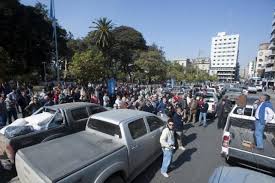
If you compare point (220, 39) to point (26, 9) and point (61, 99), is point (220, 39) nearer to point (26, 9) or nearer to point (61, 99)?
point (26, 9)

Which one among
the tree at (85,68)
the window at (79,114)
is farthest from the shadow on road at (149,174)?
the tree at (85,68)

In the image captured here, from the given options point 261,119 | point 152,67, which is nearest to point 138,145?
point 261,119

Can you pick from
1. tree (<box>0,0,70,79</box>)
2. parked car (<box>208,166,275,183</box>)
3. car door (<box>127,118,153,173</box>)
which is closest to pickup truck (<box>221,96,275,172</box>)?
parked car (<box>208,166,275,183</box>)

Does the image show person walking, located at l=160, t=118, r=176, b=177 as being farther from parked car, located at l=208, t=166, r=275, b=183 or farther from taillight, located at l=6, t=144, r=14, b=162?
taillight, located at l=6, t=144, r=14, b=162

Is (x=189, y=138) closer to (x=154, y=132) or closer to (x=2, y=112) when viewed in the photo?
(x=154, y=132)

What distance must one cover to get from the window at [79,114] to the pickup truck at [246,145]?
4.90m

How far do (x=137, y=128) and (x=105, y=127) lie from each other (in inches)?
33.2

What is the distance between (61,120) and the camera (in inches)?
264

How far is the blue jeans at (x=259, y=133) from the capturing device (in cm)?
542

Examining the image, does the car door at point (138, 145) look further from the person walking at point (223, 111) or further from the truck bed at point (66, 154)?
the person walking at point (223, 111)

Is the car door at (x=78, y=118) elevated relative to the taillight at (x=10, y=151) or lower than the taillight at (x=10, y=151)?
elevated

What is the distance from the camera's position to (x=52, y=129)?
628 centimetres

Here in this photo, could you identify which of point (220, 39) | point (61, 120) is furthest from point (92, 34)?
point (220, 39)

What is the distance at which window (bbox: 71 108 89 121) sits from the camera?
7.04 metres
